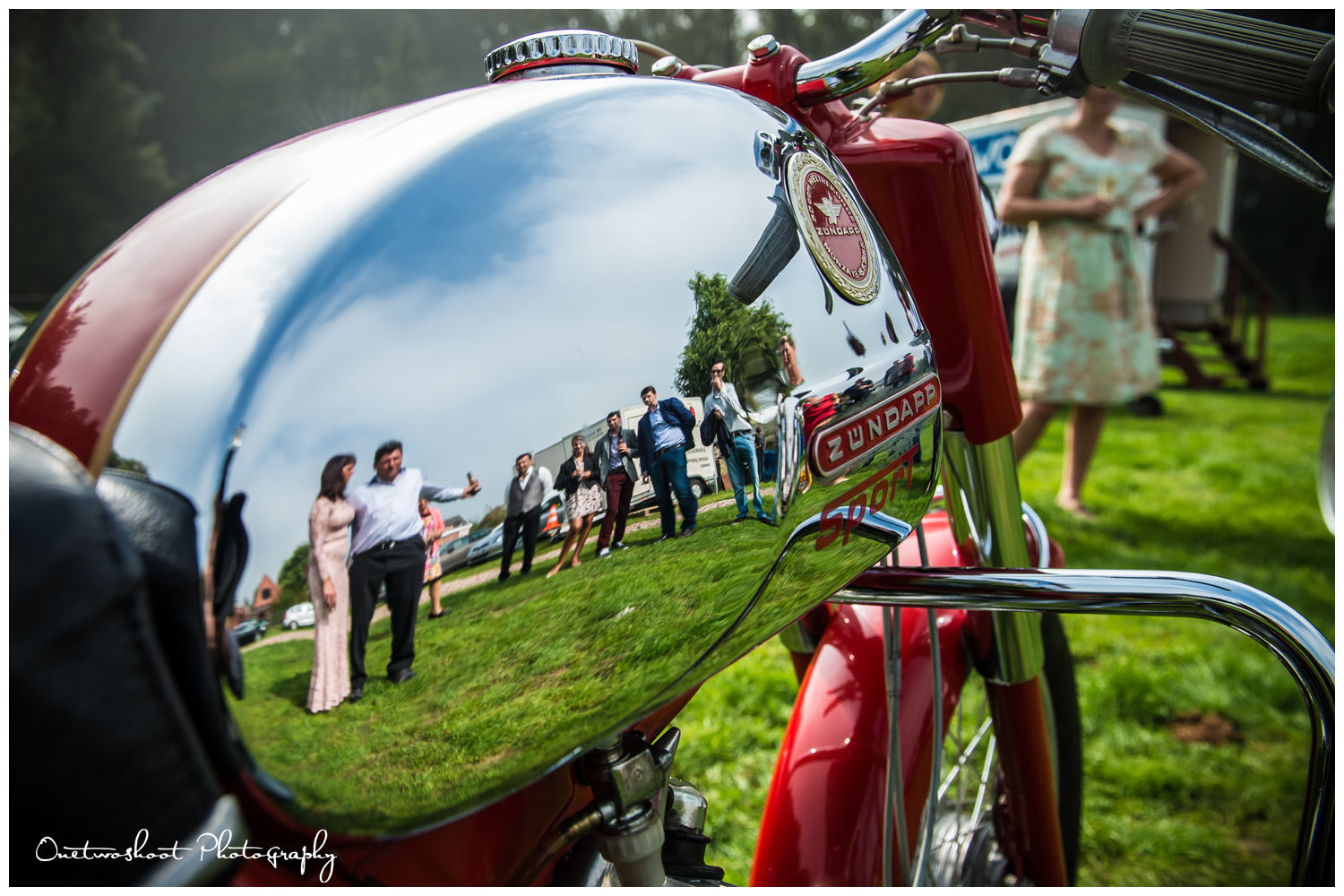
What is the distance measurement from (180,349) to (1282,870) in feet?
6.76

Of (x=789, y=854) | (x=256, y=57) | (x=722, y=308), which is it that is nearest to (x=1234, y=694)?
(x=789, y=854)

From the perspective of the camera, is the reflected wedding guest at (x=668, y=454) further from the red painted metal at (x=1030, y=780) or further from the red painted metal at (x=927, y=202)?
the red painted metal at (x=1030, y=780)

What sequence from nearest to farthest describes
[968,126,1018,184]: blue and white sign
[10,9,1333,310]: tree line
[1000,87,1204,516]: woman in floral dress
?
1. [1000,87,1204,516]: woman in floral dress
2. [968,126,1018,184]: blue and white sign
3. [10,9,1333,310]: tree line

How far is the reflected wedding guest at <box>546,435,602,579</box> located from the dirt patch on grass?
216 centimetres

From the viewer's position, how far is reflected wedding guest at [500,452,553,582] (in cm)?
45

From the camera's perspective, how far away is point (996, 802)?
1.29 metres

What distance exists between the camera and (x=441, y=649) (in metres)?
0.44

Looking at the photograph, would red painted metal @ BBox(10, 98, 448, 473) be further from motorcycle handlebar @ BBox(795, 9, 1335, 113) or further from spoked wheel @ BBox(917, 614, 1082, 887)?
spoked wheel @ BBox(917, 614, 1082, 887)

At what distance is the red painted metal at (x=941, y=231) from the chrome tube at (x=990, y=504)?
0.26 ft

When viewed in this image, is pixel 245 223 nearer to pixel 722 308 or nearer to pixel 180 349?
pixel 180 349

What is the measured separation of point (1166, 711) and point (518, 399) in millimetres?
2314

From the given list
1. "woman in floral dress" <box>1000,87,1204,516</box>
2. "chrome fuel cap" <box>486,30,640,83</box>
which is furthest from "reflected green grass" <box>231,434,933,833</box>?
"woman in floral dress" <box>1000,87,1204,516</box>

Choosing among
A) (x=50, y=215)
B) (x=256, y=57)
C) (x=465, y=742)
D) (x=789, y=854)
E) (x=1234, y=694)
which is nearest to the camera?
(x=465, y=742)

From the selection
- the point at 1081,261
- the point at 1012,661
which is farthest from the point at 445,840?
the point at 1081,261
